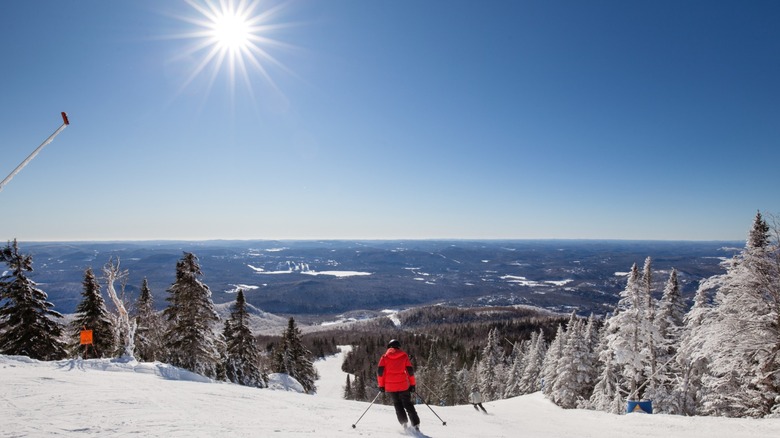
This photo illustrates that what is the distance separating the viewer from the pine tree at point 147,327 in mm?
32719

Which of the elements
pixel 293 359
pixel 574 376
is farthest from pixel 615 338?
pixel 293 359

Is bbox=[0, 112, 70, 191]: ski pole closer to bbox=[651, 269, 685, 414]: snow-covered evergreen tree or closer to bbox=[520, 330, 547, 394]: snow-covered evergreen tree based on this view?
bbox=[651, 269, 685, 414]: snow-covered evergreen tree

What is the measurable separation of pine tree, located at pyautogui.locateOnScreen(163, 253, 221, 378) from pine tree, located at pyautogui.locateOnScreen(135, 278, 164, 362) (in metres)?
8.25

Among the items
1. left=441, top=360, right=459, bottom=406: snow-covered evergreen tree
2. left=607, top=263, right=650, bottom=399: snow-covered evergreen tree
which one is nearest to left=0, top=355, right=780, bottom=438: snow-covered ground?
left=607, top=263, right=650, bottom=399: snow-covered evergreen tree

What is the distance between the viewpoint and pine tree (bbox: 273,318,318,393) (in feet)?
135

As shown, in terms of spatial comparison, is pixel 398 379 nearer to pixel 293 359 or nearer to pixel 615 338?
pixel 615 338

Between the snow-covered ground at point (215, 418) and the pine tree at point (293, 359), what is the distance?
27804 mm

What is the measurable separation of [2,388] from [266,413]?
6349 mm

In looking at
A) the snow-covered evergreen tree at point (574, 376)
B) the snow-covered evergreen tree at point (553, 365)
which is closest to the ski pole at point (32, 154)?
the snow-covered evergreen tree at point (574, 376)

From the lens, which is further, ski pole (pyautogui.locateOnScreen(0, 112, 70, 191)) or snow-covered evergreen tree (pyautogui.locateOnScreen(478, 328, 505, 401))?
snow-covered evergreen tree (pyautogui.locateOnScreen(478, 328, 505, 401))

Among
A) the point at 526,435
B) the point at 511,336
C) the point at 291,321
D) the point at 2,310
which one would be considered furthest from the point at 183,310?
the point at 511,336

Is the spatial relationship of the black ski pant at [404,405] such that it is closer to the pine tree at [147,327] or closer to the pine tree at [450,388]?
the pine tree at [147,327]

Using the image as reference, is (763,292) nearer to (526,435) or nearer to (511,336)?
(526,435)

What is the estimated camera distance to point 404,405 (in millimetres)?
9312
